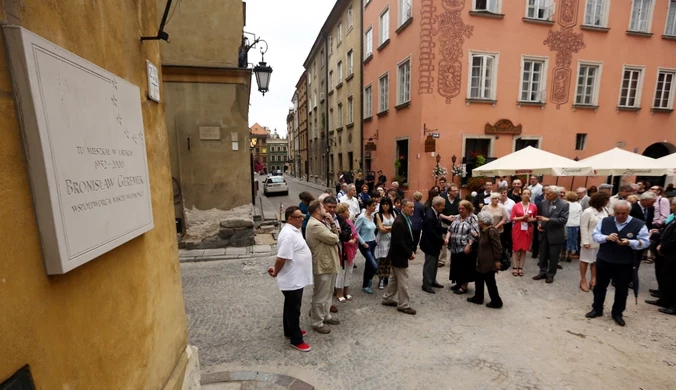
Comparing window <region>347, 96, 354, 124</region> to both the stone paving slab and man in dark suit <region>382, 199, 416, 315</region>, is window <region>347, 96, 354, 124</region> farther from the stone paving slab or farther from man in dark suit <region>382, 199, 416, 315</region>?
man in dark suit <region>382, 199, 416, 315</region>

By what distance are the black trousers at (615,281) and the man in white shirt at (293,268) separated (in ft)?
14.6

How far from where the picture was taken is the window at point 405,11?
13148mm

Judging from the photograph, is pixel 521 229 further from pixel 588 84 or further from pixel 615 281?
pixel 588 84

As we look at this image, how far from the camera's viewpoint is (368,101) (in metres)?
18.6

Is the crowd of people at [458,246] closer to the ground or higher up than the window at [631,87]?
closer to the ground

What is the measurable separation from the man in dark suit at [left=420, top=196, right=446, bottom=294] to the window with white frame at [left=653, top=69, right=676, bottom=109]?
662 inches

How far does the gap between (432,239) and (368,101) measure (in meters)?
14.5

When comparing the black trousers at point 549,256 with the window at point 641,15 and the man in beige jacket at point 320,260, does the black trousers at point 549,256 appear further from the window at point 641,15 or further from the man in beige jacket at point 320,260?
the window at point 641,15

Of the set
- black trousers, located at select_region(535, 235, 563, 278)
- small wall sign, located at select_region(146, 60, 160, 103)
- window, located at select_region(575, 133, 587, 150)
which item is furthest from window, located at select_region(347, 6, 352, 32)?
small wall sign, located at select_region(146, 60, 160, 103)

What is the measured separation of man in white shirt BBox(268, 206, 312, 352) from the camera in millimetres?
3803

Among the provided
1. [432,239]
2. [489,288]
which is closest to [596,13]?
[432,239]

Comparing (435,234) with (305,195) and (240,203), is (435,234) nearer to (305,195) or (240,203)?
(305,195)

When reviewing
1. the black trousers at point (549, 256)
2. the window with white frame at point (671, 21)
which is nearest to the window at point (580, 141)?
the window with white frame at point (671, 21)

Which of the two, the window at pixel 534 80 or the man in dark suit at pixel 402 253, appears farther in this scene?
the window at pixel 534 80
